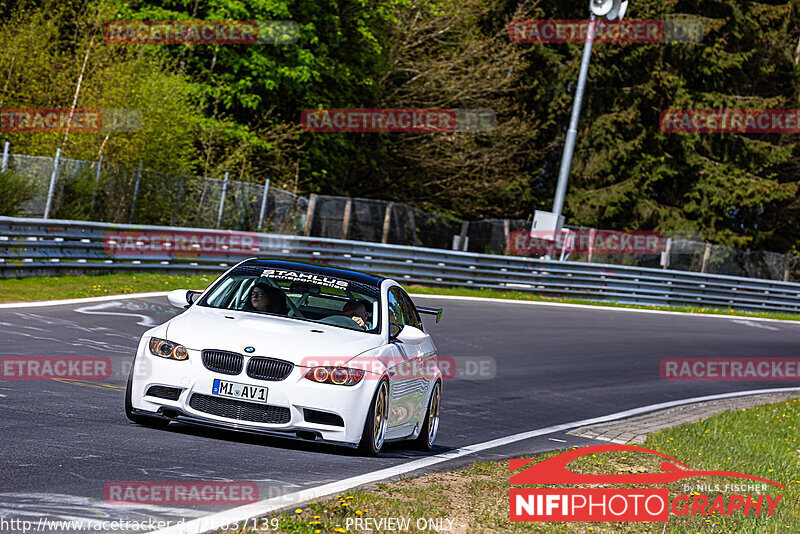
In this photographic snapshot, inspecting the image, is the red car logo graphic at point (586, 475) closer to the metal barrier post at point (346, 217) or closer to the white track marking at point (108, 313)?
the white track marking at point (108, 313)

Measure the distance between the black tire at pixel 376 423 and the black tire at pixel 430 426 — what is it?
1.30 meters

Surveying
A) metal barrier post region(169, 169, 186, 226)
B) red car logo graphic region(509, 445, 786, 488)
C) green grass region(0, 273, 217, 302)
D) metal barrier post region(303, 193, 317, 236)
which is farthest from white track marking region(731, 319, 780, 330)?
red car logo graphic region(509, 445, 786, 488)

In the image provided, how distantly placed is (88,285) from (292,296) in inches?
412

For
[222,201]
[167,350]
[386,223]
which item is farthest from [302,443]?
[386,223]

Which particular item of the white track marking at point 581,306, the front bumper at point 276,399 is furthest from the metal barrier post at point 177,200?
the front bumper at point 276,399

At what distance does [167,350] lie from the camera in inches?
311

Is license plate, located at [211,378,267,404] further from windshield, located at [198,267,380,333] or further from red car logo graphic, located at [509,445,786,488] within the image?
red car logo graphic, located at [509,445,786,488]

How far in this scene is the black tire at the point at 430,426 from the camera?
9.86 meters

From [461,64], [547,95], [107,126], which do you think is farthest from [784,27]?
[107,126]

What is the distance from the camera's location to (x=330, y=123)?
3588 cm

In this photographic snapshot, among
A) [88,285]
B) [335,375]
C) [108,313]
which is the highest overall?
[335,375]

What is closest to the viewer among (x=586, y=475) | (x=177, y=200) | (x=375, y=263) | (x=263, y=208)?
(x=586, y=475)

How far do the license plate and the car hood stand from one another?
9.3 inches

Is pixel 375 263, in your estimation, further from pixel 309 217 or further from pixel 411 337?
pixel 411 337
